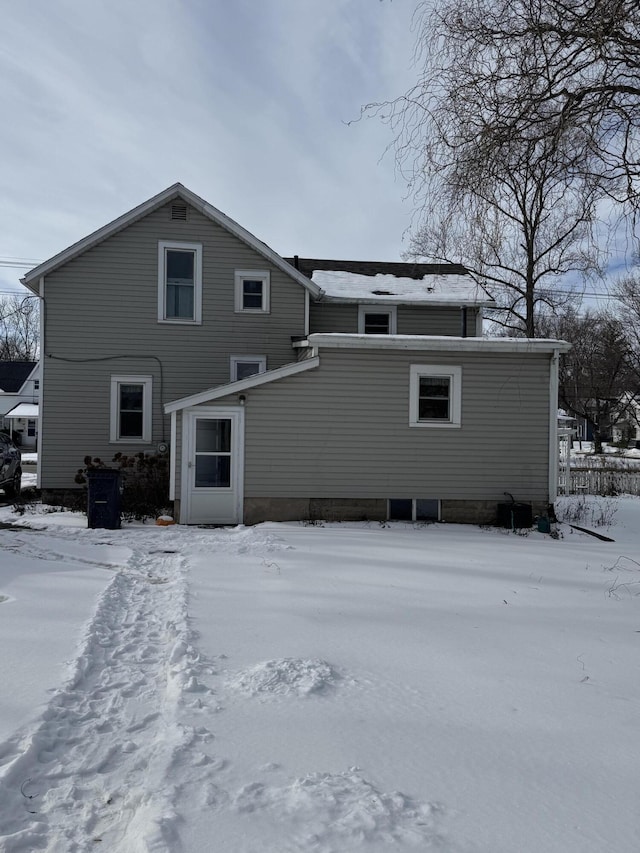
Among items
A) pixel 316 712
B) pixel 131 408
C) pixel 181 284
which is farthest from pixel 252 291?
pixel 316 712

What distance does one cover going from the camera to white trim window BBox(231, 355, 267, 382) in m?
15.0

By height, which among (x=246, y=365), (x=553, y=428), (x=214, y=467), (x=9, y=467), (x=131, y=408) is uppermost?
(x=246, y=365)

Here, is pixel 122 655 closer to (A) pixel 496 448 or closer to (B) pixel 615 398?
(A) pixel 496 448

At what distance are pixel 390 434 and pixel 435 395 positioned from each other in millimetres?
1227

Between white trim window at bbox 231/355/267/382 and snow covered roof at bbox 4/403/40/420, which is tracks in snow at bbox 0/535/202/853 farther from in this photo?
snow covered roof at bbox 4/403/40/420

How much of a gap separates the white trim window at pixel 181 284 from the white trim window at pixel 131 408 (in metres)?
1.68

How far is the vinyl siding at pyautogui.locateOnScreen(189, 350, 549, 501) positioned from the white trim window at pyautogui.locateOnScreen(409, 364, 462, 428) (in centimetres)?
12

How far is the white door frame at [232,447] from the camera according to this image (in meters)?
11.5

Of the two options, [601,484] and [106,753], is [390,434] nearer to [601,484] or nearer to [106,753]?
[106,753]

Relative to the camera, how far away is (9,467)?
15.0 metres

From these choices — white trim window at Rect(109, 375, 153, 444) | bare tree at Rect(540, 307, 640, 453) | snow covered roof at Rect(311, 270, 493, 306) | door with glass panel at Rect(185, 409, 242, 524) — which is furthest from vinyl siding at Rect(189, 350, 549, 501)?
bare tree at Rect(540, 307, 640, 453)

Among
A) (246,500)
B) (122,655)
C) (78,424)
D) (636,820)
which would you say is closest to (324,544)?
(246,500)

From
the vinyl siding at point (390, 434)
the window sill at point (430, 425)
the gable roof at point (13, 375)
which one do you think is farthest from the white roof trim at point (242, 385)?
the gable roof at point (13, 375)

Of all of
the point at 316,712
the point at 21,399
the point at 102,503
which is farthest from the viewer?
the point at 21,399
